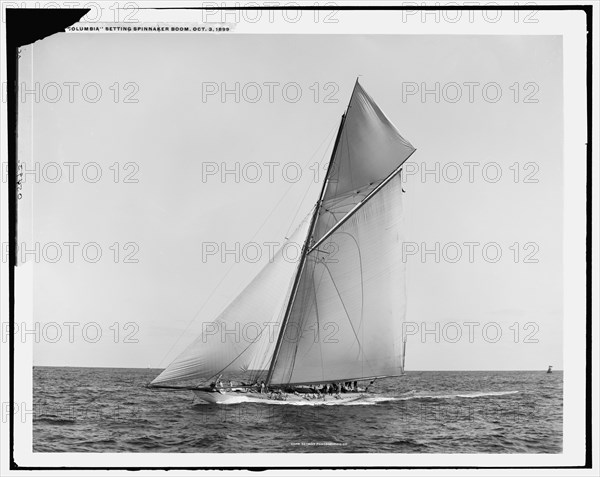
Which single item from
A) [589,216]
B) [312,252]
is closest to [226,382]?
[312,252]

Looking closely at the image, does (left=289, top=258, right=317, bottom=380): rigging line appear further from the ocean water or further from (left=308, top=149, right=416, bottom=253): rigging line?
the ocean water

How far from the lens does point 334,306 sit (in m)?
18.3

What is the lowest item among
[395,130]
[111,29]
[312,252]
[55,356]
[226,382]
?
[226,382]

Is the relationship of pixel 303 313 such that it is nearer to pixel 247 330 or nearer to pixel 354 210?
pixel 247 330

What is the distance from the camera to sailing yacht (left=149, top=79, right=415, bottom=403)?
57.1ft

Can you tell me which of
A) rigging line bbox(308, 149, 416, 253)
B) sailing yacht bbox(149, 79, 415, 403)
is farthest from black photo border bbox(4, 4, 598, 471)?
rigging line bbox(308, 149, 416, 253)

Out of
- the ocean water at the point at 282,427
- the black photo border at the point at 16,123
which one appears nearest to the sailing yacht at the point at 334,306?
the ocean water at the point at 282,427

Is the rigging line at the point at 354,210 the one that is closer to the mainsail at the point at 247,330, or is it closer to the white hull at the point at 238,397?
the mainsail at the point at 247,330

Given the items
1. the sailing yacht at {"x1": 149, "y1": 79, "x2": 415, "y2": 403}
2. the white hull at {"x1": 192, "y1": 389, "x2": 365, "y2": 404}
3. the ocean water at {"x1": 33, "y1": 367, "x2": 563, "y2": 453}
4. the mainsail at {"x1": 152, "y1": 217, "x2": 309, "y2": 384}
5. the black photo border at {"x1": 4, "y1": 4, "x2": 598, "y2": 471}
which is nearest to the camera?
the black photo border at {"x1": 4, "y1": 4, "x2": 598, "y2": 471}

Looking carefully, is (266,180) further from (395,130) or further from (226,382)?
(226,382)

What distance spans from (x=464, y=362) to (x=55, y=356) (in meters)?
6.92

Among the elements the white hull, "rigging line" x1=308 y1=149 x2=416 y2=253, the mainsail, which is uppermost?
"rigging line" x1=308 y1=149 x2=416 y2=253

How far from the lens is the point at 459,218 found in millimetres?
13945

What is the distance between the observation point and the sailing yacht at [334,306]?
17406 mm
